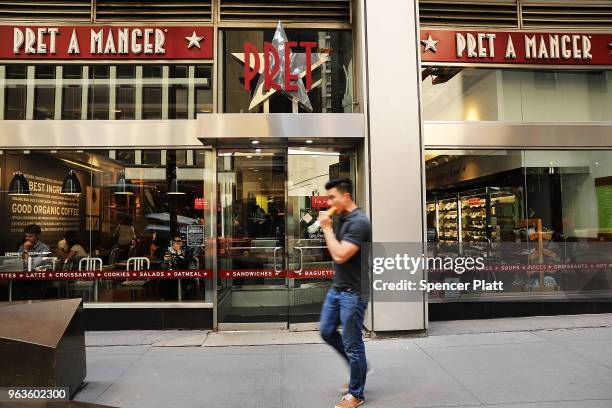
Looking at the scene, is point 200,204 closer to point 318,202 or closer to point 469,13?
point 318,202

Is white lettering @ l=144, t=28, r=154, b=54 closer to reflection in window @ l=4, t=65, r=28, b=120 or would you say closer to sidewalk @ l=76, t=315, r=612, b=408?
reflection in window @ l=4, t=65, r=28, b=120

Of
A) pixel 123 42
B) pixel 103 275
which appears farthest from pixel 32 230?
pixel 123 42

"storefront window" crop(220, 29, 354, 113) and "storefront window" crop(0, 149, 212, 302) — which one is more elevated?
"storefront window" crop(220, 29, 354, 113)

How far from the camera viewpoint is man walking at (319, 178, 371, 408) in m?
4.27

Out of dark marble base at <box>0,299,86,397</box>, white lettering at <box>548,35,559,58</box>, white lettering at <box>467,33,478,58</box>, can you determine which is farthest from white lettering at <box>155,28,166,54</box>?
white lettering at <box>548,35,559,58</box>

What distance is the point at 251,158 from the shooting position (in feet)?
25.5

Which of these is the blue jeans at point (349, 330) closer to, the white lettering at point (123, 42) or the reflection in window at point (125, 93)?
the reflection in window at point (125, 93)

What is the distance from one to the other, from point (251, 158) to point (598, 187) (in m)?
6.00

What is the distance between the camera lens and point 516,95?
8.31 meters

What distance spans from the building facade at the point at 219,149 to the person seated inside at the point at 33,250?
0.11ft

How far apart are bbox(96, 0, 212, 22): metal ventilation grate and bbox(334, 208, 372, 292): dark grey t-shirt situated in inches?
202

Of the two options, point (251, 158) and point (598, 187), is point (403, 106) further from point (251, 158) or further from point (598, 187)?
point (598, 187)

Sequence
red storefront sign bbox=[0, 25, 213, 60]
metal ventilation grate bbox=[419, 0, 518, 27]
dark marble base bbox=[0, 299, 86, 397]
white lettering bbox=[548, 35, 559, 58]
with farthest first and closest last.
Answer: white lettering bbox=[548, 35, 559, 58] → metal ventilation grate bbox=[419, 0, 518, 27] → red storefront sign bbox=[0, 25, 213, 60] → dark marble base bbox=[0, 299, 86, 397]

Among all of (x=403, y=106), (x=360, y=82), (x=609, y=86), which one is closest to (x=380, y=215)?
(x=403, y=106)
